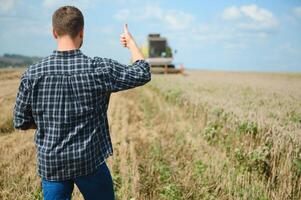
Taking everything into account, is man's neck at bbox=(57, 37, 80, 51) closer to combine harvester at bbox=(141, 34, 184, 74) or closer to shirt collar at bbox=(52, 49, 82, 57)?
shirt collar at bbox=(52, 49, 82, 57)

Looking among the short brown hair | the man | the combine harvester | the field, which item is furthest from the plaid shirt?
the combine harvester

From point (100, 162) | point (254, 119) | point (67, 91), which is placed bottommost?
point (254, 119)

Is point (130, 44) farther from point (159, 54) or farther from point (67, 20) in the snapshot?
point (159, 54)

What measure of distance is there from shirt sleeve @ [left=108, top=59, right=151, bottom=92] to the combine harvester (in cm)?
3511

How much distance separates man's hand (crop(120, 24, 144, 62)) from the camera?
335 cm

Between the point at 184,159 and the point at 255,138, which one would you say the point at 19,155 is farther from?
the point at 255,138

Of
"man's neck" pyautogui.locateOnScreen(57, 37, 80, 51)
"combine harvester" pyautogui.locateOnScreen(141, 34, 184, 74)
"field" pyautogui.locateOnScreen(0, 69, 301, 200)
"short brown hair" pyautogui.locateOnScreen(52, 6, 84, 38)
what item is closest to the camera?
"short brown hair" pyautogui.locateOnScreen(52, 6, 84, 38)

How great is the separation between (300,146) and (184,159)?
2189mm

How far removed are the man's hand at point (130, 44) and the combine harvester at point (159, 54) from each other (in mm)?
34929

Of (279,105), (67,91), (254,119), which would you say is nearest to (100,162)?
(67,91)

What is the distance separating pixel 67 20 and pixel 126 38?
592 mm

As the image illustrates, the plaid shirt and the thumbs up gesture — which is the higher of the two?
the thumbs up gesture

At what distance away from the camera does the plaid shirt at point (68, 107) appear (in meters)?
3.03

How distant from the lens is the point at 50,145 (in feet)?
9.95
